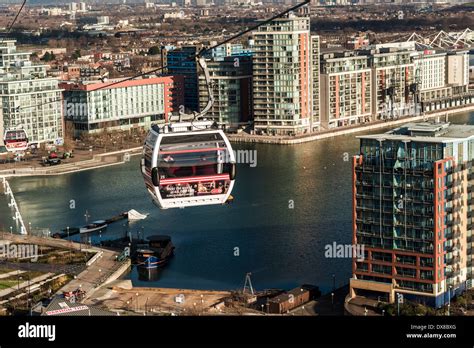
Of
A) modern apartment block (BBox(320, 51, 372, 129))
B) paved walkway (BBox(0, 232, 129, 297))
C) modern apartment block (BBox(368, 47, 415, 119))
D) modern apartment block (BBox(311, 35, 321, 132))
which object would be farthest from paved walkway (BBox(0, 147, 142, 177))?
modern apartment block (BBox(368, 47, 415, 119))

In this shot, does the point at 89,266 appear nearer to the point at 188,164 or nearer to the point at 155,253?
the point at 155,253

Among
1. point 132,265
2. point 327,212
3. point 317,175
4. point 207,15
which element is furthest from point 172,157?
point 207,15

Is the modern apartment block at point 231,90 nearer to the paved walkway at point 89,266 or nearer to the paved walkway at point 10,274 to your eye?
the paved walkway at point 89,266

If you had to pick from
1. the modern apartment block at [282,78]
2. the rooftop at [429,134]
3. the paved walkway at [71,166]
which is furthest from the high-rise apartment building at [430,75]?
the rooftop at [429,134]

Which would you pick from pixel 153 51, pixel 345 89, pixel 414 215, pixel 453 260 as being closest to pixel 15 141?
pixel 414 215

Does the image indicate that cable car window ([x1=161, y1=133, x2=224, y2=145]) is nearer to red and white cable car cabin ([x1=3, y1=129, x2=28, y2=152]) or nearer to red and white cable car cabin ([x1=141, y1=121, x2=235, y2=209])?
red and white cable car cabin ([x1=141, y1=121, x2=235, y2=209])
